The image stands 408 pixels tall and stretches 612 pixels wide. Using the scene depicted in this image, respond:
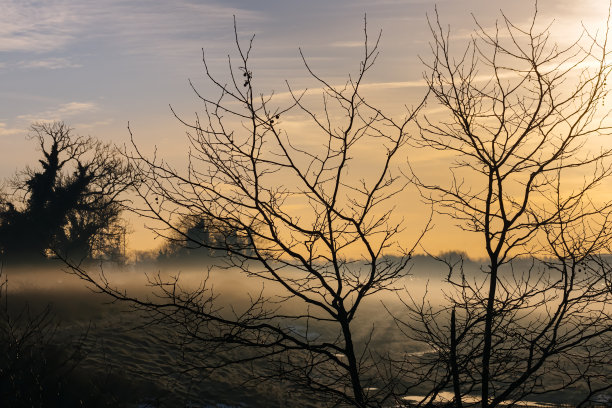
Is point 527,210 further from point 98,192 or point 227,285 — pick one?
point 227,285

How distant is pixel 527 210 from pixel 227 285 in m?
57.1

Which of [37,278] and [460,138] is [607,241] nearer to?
[460,138]

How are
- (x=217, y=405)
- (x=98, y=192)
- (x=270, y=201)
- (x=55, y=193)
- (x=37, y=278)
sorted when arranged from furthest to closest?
1. (x=98, y=192)
2. (x=55, y=193)
3. (x=37, y=278)
4. (x=217, y=405)
5. (x=270, y=201)

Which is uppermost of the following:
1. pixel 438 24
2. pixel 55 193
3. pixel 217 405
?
pixel 55 193

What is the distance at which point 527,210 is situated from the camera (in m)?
6.80

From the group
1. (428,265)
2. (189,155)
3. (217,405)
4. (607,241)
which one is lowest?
(217,405)

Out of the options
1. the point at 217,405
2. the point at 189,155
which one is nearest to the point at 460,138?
the point at 189,155

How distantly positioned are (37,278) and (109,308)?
6.22 metres

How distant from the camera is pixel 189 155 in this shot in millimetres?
6238

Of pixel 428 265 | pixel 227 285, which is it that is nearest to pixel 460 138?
pixel 227 285

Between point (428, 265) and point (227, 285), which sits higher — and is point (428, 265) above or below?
above

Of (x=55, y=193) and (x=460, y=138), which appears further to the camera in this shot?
(x=55, y=193)

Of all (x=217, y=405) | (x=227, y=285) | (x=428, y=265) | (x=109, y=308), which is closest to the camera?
(x=217, y=405)

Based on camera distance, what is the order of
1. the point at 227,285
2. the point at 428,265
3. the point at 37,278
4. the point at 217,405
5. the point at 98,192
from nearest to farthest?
the point at 217,405
the point at 37,278
the point at 98,192
the point at 227,285
the point at 428,265
